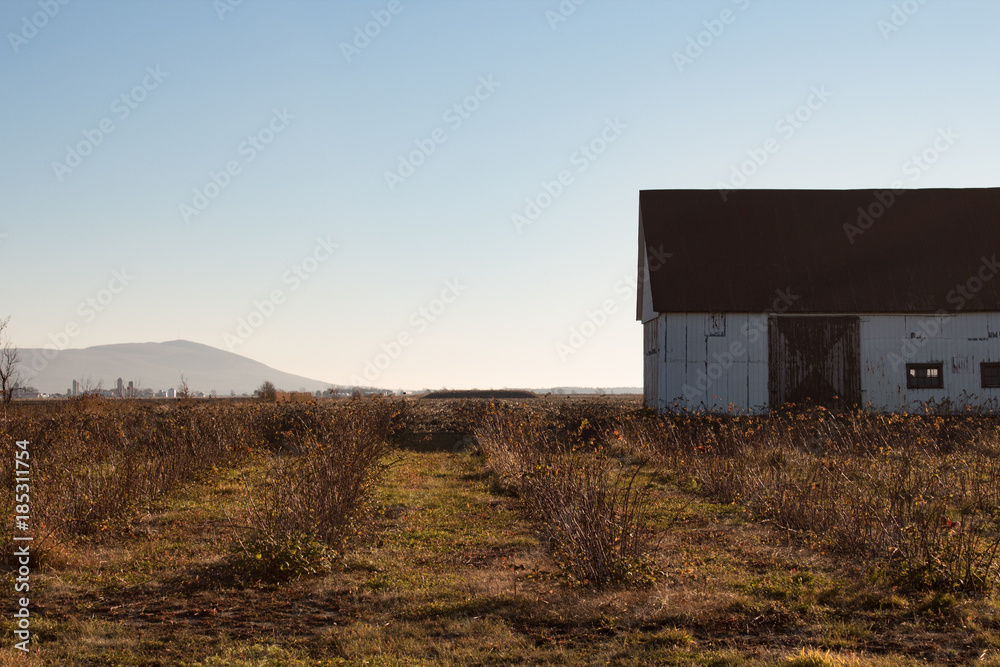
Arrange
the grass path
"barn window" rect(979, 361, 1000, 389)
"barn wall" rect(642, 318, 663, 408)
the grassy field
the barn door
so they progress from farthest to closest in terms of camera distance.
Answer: "barn wall" rect(642, 318, 663, 408) → "barn window" rect(979, 361, 1000, 389) → the barn door → the grassy field → the grass path

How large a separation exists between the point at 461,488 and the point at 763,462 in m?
5.62

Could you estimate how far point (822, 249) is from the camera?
1070 inches

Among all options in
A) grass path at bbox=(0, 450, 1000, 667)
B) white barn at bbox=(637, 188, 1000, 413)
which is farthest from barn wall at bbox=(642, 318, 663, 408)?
grass path at bbox=(0, 450, 1000, 667)

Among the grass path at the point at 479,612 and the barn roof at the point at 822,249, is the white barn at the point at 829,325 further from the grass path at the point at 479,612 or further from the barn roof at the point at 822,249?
the grass path at the point at 479,612

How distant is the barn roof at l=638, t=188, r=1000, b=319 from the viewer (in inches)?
1008

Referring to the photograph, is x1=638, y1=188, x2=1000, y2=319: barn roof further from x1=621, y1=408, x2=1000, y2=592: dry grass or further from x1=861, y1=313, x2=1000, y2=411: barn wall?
x1=621, y1=408, x2=1000, y2=592: dry grass

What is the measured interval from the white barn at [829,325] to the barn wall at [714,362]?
1.2 inches

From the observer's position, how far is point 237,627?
7.05 metres

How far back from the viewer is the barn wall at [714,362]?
2512cm

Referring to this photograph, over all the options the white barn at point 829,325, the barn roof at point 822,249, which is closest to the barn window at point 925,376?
the white barn at point 829,325

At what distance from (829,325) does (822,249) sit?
10.3 feet

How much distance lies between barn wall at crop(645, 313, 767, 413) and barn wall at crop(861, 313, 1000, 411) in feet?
11.2

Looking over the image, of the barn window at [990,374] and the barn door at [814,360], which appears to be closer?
the barn door at [814,360]

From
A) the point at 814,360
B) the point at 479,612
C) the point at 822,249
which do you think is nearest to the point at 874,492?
the point at 479,612
